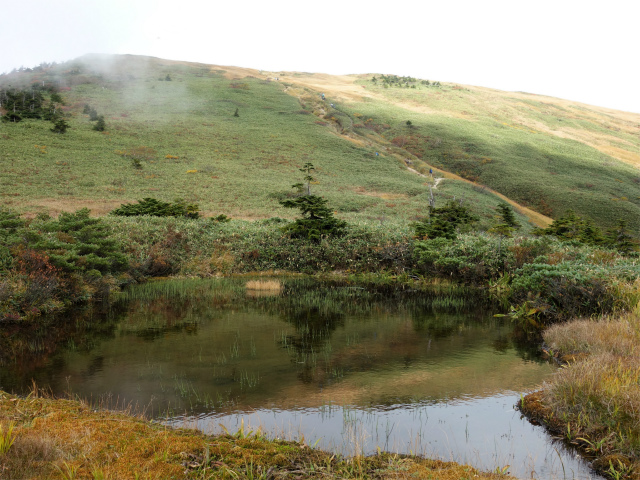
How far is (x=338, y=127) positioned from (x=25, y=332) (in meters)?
84.9

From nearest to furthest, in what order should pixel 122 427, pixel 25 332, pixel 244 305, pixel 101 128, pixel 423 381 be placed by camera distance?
pixel 122 427, pixel 423 381, pixel 25 332, pixel 244 305, pixel 101 128

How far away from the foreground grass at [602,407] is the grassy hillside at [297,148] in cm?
2573

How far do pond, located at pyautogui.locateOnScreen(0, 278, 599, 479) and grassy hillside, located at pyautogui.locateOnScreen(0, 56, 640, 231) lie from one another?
64.0 feet

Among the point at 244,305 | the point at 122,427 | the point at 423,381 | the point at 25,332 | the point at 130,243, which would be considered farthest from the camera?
the point at 130,243

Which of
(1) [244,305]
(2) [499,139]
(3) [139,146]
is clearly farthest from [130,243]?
(2) [499,139]

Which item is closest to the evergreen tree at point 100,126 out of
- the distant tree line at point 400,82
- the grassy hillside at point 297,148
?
the grassy hillside at point 297,148

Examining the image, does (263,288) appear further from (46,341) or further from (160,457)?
(160,457)

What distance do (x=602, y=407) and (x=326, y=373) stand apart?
5239 mm

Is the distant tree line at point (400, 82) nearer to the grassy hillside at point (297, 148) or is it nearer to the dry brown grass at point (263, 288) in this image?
the grassy hillside at point (297, 148)

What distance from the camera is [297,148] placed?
7525 cm

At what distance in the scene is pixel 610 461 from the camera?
18.7ft

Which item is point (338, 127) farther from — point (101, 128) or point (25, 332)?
point (25, 332)

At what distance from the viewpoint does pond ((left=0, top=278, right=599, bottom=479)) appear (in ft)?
23.1

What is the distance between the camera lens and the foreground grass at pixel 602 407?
236 inches
